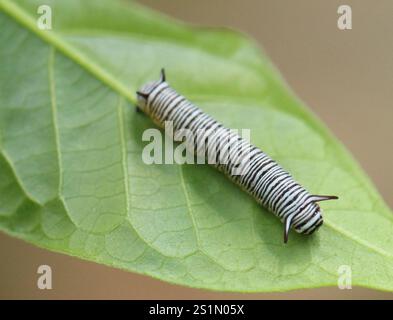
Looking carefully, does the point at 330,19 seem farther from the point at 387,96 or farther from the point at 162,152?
the point at 162,152

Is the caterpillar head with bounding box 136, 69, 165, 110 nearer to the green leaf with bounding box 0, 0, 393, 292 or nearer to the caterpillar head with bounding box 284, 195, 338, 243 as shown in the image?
the green leaf with bounding box 0, 0, 393, 292

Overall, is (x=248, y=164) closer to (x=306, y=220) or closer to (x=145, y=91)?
(x=306, y=220)

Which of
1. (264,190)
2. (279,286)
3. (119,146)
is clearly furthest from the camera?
(119,146)

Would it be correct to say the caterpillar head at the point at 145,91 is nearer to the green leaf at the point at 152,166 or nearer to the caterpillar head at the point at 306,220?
the green leaf at the point at 152,166

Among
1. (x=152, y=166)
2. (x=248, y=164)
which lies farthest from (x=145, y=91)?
(x=248, y=164)

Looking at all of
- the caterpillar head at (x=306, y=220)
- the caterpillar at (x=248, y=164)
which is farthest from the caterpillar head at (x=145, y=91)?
the caterpillar head at (x=306, y=220)

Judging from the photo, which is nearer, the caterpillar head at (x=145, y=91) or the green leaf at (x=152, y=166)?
the green leaf at (x=152, y=166)

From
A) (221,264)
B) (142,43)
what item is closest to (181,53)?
(142,43)
